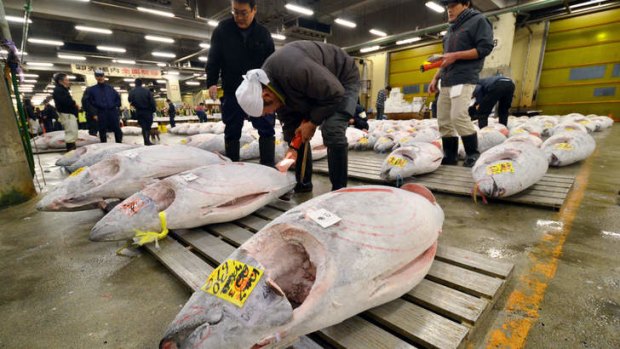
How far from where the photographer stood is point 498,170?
2.76 m

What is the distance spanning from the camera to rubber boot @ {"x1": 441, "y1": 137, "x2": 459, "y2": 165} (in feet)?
14.0

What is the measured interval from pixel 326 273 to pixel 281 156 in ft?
12.6

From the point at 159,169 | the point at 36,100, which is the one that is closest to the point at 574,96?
the point at 159,169

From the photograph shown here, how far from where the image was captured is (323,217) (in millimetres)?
1313

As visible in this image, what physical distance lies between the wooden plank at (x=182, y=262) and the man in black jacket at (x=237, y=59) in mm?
1807

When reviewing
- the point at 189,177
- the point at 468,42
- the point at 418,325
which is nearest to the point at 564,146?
the point at 468,42

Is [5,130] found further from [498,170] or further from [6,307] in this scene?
[498,170]

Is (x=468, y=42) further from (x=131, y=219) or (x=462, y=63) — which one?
(x=131, y=219)

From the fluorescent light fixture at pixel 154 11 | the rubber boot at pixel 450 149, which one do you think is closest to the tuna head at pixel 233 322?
the rubber boot at pixel 450 149

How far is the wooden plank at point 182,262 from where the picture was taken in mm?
1741

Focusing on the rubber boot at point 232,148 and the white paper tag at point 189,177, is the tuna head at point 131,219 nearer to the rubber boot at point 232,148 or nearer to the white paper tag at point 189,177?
the white paper tag at point 189,177

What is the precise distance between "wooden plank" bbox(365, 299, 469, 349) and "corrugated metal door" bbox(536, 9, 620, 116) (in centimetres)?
1684

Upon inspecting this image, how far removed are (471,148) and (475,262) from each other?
2726mm

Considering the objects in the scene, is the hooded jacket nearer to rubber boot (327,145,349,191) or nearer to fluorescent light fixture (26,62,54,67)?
rubber boot (327,145,349,191)
